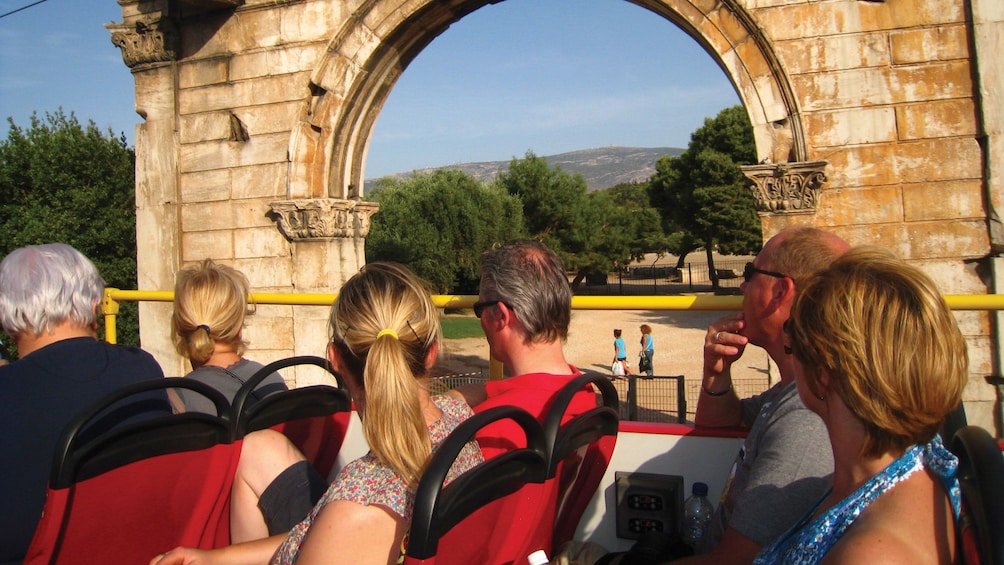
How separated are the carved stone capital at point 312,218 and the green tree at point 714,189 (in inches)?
1106

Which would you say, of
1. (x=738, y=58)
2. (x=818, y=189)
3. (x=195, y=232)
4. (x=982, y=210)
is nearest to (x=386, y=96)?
(x=195, y=232)

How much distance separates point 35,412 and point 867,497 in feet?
7.11

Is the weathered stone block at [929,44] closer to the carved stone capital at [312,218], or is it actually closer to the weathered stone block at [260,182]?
the carved stone capital at [312,218]

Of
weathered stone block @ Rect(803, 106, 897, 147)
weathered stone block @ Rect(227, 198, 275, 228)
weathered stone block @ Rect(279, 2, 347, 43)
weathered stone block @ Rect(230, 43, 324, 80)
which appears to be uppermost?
weathered stone block @ Rect(279, 2, 347, 43)

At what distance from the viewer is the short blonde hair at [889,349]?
1.28m

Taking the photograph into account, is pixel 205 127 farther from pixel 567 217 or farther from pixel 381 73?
pixel 567 217

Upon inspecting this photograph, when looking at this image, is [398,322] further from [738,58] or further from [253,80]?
[253,80]

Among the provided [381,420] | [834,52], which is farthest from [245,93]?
[381,420]

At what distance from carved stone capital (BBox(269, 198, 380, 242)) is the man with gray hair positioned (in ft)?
16.9

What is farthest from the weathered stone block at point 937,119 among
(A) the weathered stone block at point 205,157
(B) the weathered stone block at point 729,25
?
(A) the weathered stone block at point 205,157

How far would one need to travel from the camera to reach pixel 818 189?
6035mm

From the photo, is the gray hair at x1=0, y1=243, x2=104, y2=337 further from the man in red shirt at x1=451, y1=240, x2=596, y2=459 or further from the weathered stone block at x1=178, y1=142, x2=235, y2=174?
the weathered stone block at x1=178, y1=142, x2=235, y2=174

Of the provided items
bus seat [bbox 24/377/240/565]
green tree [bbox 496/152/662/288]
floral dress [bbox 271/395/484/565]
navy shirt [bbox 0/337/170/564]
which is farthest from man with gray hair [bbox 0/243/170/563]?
green tree [bbox 496/152/662/288]

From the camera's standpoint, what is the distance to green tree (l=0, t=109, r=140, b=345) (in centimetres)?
1627
